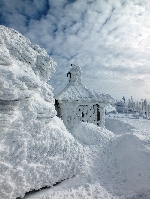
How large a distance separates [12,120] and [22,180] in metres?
1.34

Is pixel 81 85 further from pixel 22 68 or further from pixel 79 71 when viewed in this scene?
pixel 22 68

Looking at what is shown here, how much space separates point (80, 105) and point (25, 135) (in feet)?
31.3

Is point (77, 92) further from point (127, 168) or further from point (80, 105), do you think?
point (127, 168)

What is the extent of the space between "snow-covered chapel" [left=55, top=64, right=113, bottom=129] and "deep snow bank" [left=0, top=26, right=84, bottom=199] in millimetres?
7680

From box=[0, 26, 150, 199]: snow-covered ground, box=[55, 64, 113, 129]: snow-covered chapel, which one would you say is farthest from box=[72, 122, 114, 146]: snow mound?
box=[55, 64, 113, 129]: snow-covered chapel

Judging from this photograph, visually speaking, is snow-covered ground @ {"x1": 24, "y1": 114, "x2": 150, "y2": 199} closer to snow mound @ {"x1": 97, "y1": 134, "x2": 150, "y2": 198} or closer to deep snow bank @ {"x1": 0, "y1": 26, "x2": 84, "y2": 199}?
snow mound @ {"x1": 97, "y1": 134, "x2": 150, "y2": 198}

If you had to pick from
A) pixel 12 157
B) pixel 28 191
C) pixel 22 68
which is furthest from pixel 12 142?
pixel 22 68

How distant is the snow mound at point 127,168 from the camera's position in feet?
12.0

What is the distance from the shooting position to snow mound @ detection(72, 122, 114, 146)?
736 centimetres

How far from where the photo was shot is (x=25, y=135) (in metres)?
3.62

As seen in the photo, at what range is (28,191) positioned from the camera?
3225 millimetres

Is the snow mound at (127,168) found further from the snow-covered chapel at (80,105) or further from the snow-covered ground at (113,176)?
the snow-covered chapel at (80,105)

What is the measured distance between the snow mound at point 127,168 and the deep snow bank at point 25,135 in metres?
1.00

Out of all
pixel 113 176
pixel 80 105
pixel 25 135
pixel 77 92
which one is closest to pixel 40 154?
pixel 25 135
